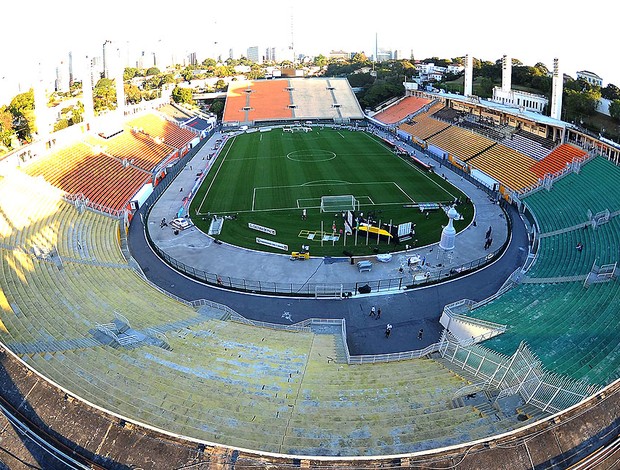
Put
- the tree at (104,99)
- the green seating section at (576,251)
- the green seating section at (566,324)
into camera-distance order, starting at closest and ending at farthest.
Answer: the green seating section at (566,324)
the green seating section at (576,251)
the tree at (104,99)

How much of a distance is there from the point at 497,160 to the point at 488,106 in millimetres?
12498

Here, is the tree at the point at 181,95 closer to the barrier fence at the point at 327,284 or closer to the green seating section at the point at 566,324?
the barrier fence at the point at 327,284

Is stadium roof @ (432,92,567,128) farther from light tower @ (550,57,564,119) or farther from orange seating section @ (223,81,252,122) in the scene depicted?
orange seating section @ (223,81,252,122)

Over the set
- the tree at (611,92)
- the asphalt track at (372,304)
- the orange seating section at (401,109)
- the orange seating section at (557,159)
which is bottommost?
the asphalt track at (372,304)

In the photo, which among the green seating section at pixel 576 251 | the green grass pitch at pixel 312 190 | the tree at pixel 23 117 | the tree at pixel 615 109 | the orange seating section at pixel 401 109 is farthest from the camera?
the orange seating section at pixel 401 109

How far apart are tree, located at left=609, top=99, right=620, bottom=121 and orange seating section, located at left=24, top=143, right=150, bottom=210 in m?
53.1

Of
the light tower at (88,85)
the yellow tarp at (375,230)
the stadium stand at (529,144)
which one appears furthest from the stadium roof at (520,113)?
the light tower at (88,85)

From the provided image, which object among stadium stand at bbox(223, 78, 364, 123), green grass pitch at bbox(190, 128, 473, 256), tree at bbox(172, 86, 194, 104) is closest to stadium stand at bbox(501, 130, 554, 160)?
green grass pitch at bbox(190, 128, 473, 256)

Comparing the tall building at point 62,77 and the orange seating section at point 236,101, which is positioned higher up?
the tall building at point 62,77

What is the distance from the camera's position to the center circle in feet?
192

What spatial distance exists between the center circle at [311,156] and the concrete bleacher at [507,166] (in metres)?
18.4

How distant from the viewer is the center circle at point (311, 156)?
58375mm

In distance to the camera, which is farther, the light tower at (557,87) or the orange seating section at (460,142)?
the orange seating section at (460,142)

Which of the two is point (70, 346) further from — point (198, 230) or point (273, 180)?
point (273, 180)
